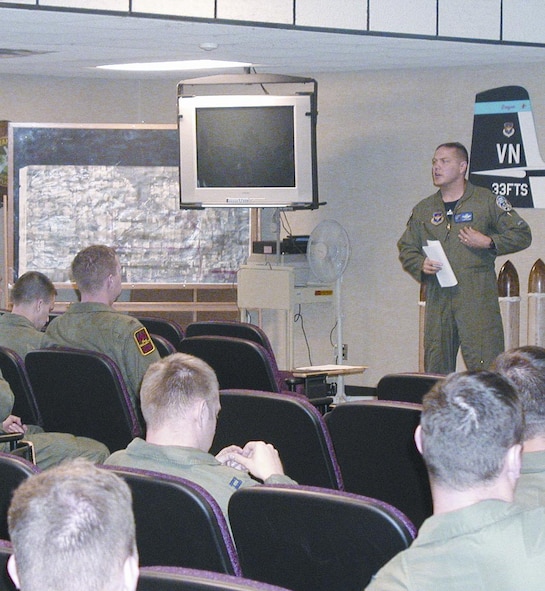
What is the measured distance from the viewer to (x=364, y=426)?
2.84 metres

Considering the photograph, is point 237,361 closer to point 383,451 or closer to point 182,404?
point 383,451

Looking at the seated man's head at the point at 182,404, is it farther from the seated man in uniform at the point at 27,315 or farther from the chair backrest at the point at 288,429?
the seated man in uniform at the point at 27,315

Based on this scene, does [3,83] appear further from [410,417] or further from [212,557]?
[212,557]

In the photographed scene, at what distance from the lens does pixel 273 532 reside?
1896 mm

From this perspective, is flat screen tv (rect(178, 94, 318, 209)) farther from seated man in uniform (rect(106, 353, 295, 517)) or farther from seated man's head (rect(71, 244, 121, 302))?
seated man in uniform (rect(106, 353, 295, 517))

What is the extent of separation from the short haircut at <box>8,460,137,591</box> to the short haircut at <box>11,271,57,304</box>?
335 centimetres

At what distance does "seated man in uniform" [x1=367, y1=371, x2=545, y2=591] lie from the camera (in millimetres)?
1486

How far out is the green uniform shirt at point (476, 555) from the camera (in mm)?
1484

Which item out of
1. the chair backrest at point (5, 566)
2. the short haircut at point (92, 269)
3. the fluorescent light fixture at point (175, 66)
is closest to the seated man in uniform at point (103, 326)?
the short haircut at point (92, 269)

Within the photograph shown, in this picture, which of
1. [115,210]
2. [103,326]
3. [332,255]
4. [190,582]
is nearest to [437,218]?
[332,255]

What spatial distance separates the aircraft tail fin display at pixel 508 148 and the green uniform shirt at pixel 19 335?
350 cm

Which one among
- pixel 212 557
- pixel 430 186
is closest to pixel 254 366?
pixel 212 557

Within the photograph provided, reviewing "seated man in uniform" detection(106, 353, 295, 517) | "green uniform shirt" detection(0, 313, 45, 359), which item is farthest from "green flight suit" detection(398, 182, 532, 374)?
"seated man in uniform" detection(106, 353, 295, 517)

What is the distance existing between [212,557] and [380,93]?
223 inches
